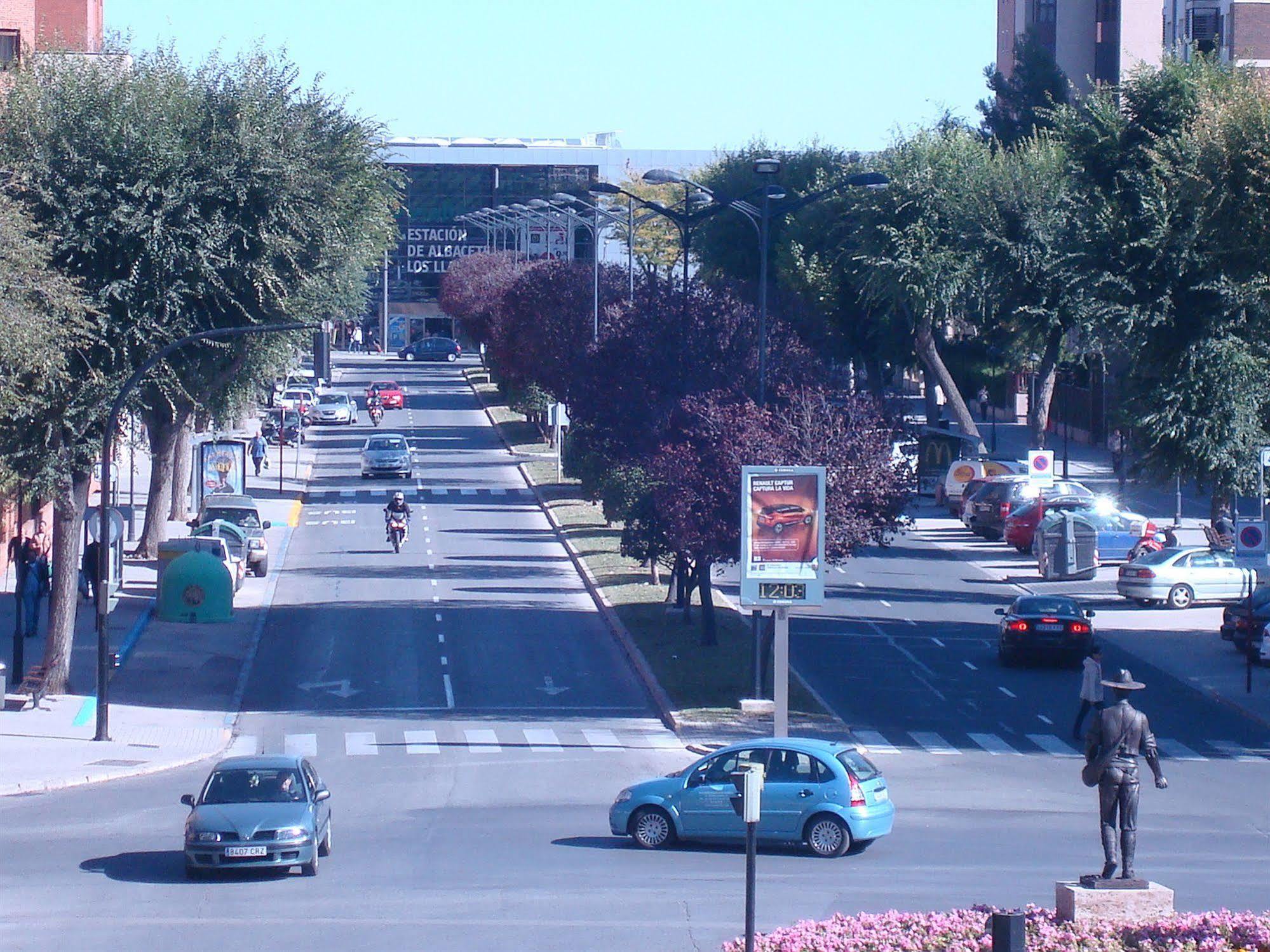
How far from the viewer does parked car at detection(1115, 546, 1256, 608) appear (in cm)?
3972

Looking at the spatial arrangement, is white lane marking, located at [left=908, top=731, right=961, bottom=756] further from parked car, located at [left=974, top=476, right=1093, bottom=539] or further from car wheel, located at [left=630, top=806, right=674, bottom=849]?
parked car, located at [left=974, top=476, right=1093, bottom=539]

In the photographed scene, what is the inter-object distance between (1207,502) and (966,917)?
50.4 metres

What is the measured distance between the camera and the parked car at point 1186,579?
1564 inches

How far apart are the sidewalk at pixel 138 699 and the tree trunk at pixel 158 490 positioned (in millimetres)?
2034

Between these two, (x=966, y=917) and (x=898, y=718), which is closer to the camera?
A: (x=966, y=917)

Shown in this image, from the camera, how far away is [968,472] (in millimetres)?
56469

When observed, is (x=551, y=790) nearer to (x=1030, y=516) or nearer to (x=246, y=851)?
(x=246, y=851)

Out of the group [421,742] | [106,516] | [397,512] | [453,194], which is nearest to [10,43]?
[106,516]

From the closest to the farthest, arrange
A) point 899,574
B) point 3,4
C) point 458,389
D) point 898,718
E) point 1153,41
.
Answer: point 898,718
point 3,4
point 899,574
point 1153,41
point 458,389

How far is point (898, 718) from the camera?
27.5m

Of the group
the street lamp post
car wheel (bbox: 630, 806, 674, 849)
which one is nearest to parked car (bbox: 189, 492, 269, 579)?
the street lamp post

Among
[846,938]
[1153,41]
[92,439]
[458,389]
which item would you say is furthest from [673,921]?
[458,389]

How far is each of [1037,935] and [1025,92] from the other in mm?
74148

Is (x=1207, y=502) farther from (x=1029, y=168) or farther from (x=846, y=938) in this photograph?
(x=846, y=938)
